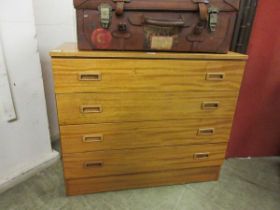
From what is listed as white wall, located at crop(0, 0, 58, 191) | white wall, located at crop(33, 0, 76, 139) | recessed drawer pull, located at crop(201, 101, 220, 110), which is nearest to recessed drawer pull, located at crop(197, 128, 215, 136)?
recessed drawer pull, located at crop(201, 101, 220, 110)

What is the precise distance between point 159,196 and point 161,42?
90 cm

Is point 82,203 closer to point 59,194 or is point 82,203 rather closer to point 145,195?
point 59,194

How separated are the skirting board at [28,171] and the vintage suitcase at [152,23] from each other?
90 centimetres

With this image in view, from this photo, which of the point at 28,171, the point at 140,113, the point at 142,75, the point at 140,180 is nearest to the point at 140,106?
the point at 140,113

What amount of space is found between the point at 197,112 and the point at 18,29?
42.2 inches

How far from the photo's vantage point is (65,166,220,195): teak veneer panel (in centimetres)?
130

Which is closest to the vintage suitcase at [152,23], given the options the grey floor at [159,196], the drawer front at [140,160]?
the drawer front at [140,160]

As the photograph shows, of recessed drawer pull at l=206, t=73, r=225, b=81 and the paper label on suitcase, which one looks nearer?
the paper label on suitcase

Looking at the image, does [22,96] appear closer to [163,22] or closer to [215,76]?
[163,22]

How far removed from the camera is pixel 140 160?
51.0 inches

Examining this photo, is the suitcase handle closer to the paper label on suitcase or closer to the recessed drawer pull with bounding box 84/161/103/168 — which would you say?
the paper label on suitcase

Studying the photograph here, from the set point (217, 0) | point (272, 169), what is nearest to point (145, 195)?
point (272, 169)

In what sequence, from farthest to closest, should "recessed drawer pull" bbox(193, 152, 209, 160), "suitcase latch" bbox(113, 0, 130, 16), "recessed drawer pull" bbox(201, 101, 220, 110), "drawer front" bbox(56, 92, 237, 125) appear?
"recessed drawer pull" bbox(193, 152, 209, 160), "recessed drawer pull" bbox(201, 101, 220, 110), "drawer front" bbox(56, 92, 237, 125), "suitcase latch" bbox(113, 0, 130, 16)

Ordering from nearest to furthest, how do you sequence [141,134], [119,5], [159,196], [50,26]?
[119,5] < [141,134] < [159,196] < [50,26]
